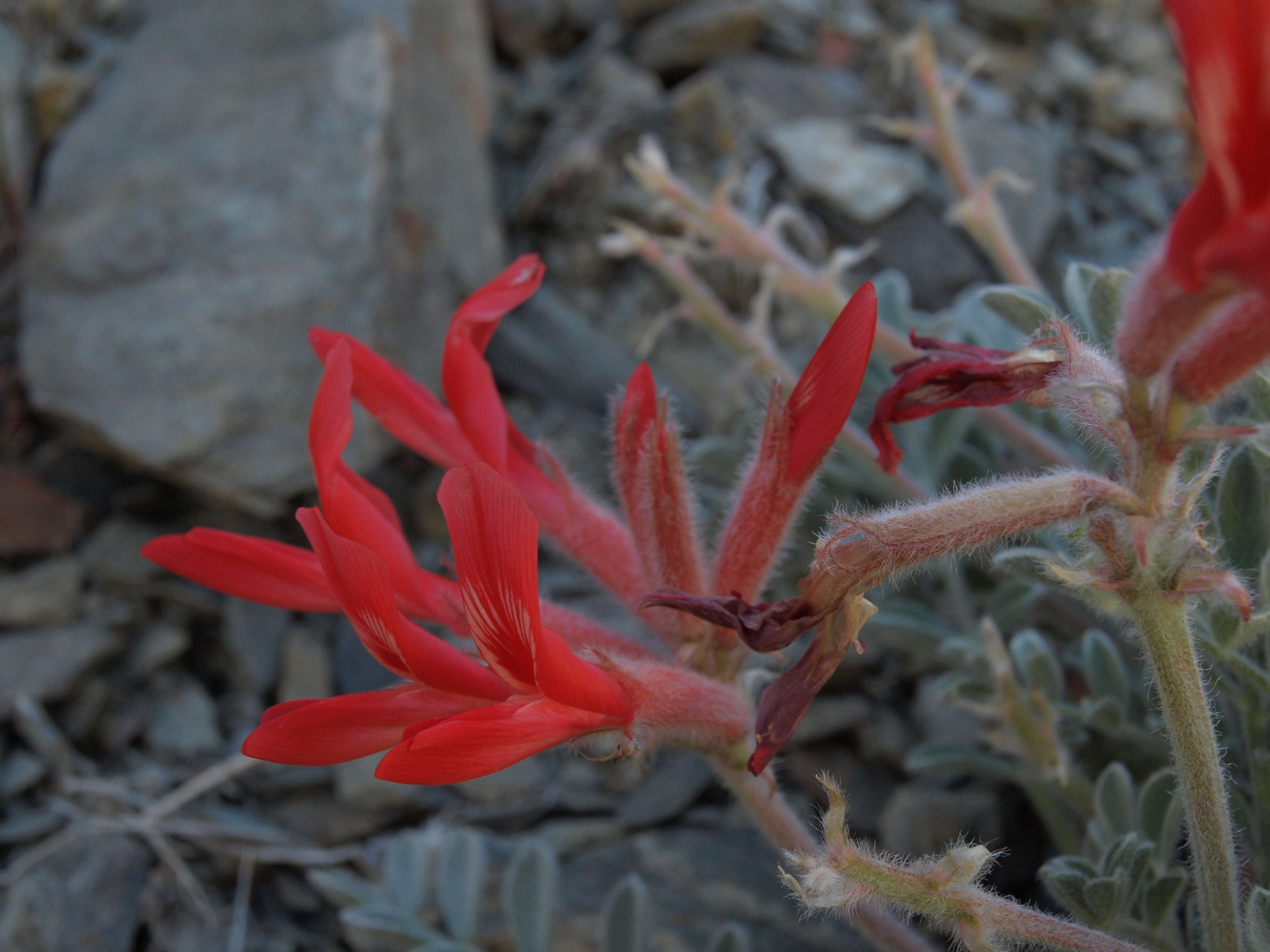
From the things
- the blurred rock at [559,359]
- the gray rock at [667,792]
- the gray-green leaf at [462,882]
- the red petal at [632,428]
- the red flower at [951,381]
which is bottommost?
the gray rock at [667,792]

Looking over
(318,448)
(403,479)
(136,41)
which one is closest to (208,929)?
(403,479)

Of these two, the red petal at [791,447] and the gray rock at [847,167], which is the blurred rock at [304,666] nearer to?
the red petal at [791,447]

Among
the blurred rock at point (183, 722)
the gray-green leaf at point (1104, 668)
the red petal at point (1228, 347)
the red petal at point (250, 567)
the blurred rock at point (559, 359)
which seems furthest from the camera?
the blurred rock at point (559, 359)

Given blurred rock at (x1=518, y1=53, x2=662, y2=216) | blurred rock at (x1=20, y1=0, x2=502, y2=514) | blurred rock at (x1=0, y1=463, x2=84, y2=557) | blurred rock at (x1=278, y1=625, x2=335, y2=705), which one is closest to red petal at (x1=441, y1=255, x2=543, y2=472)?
blurred rock at (x1=20, y1=0, x2=502, y2=514)

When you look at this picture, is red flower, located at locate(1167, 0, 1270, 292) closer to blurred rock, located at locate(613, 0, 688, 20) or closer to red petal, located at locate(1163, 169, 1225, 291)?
red petal, located at locate(1163, 169, 1225, 291)

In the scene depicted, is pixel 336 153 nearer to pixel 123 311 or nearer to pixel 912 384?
pixel 123 311

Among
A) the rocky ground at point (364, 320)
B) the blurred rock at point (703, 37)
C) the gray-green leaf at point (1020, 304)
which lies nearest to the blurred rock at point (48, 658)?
the rocky ground at point (364, 320)

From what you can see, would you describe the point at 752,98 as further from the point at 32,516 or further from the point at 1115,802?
the point at 1115,802

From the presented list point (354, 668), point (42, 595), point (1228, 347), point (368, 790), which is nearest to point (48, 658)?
point (42, 595)
